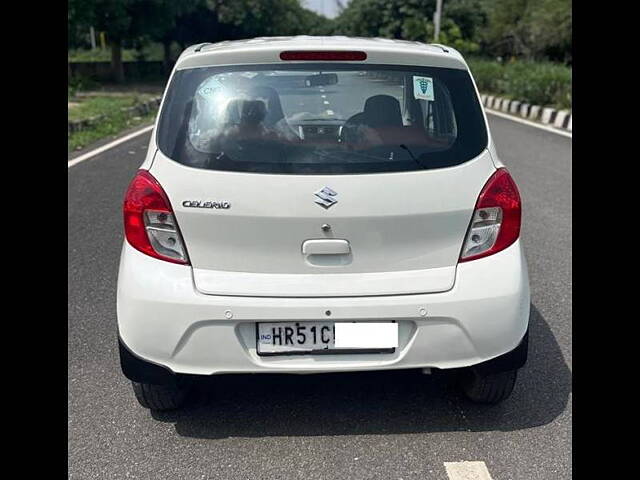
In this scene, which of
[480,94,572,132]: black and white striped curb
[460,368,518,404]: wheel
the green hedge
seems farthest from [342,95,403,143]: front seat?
the green hedge

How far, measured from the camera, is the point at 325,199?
2.62 meters

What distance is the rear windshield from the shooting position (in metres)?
2.70

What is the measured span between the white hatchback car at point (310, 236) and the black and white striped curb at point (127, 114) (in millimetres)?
9608

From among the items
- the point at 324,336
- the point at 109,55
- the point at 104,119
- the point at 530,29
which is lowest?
the point at 109,55

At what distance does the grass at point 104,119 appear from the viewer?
11523mm

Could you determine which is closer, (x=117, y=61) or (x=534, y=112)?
(x=534, y=112)

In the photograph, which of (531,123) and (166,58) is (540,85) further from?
(166,58)

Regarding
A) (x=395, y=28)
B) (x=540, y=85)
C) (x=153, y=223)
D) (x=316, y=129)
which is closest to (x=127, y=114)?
(x=540, y=85)

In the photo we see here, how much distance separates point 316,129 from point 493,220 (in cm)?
82

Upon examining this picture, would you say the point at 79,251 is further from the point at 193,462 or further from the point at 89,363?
the point at 193,462

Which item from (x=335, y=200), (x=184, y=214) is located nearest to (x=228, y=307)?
(x=184, y=214)

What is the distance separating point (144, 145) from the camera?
1103 centimetres

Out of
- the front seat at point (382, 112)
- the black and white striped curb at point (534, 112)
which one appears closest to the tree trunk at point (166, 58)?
the black and white striped curb at point (534, 112)

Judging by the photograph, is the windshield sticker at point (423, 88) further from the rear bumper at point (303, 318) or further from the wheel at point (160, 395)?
the wheel at point (160, 395)
